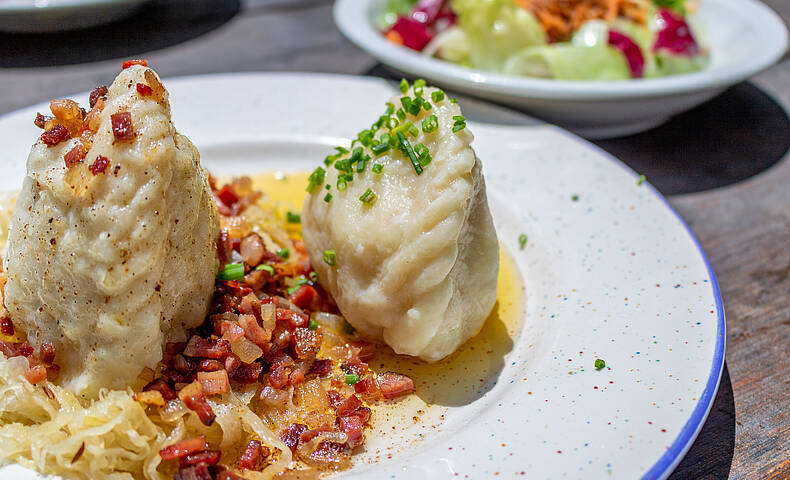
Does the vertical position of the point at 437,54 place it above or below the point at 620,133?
above

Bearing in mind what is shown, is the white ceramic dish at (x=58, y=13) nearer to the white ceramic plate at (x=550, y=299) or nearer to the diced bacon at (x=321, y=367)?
the white ceramic plate at (x=550, y=299)

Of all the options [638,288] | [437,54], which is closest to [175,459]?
[638,288]

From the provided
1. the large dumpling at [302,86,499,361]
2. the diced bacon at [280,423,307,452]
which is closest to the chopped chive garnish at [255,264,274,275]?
the large dumpling at [302,86,499,361]

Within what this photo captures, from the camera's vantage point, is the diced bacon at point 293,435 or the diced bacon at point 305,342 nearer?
the diced bacon at point 293,435

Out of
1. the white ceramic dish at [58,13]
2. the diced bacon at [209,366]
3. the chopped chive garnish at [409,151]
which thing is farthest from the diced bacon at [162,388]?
the white ceramic dish at [58,13]

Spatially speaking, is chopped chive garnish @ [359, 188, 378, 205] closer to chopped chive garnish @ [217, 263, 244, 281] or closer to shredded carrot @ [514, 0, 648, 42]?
chopped chive garnish @ [217, 263, 244, 281]

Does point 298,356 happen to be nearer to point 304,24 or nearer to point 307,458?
point 307,458
